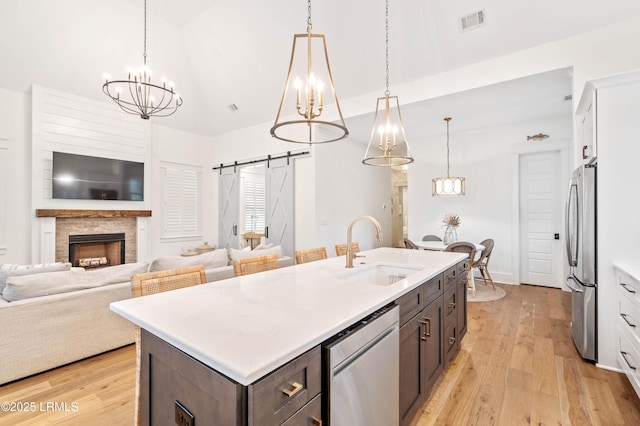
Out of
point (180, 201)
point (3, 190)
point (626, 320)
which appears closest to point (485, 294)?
point (626, 320)

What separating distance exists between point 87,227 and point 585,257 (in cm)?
701

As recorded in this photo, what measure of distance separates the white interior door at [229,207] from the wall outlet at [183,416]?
19.0 feet

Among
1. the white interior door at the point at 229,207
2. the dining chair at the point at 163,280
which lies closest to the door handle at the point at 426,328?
the dining chair at the point at 163,280

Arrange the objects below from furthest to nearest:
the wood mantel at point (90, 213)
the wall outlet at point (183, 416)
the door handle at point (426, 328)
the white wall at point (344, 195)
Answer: the white wall at point (344, 195), the wood mantel at point (90, 213), the door handle at point (426, 328), the wall outlet at point (183, 416)

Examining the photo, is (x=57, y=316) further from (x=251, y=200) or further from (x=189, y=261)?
(x=251, y=200)

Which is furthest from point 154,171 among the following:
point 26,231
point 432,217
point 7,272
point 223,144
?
point 432,217

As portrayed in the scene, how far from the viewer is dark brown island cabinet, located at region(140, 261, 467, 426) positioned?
82 cm

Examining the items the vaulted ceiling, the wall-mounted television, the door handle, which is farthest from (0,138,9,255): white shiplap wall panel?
the door handle

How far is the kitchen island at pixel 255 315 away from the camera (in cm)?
88

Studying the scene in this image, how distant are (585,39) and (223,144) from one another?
649 centimetres

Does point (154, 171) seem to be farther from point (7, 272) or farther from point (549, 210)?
point (549, 210)

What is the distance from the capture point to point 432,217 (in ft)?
20.8

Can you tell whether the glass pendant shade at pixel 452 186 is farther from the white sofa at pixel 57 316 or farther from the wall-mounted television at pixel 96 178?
the wall-mounted television at pixel 96 178

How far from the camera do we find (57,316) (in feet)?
7.99
